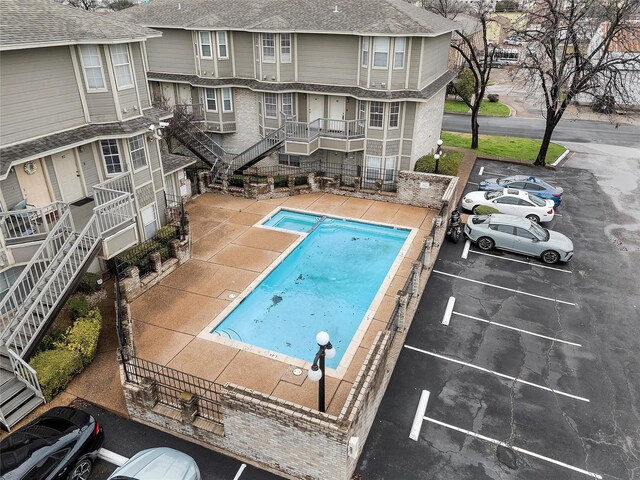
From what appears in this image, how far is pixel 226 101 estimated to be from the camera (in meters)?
29.9

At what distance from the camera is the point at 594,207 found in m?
27.6

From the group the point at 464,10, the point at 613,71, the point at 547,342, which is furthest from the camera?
the point at 464,10

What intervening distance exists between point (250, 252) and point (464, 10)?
178 ft

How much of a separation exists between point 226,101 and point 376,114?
10.2 metres

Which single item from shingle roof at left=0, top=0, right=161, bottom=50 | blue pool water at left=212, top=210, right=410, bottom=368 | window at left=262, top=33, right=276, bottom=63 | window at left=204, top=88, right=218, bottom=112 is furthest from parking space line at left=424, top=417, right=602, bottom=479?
window at left=204, top=88, right=218, bottom=112

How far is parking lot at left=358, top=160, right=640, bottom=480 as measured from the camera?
12.2m

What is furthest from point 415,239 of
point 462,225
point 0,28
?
point 0,28

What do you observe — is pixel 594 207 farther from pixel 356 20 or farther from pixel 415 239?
pixel 356 20

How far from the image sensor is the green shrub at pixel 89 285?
54.6ft

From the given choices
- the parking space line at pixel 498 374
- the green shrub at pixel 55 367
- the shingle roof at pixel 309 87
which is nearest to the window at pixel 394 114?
the shingle roof at pixel 309 87

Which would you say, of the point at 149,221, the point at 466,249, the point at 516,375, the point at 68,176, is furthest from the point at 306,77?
the point at 516,375

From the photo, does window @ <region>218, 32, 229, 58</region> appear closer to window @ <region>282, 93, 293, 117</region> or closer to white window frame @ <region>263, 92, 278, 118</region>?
white window frame @ <region>263, 92, 278, 118</region>

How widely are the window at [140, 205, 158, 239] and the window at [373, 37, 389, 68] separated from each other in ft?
48.2

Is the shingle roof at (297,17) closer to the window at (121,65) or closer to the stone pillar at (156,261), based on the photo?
the window at (121,65)
